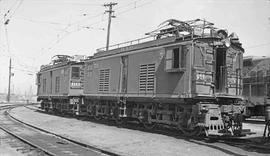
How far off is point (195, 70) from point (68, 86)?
13.9 meters

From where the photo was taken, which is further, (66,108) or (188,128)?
(66,108)

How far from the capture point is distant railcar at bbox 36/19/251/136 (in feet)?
42.8

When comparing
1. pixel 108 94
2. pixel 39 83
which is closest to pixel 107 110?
pixel 108 94

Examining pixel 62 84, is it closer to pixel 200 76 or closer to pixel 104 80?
pixel 104 80

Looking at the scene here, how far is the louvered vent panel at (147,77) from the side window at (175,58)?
134cm

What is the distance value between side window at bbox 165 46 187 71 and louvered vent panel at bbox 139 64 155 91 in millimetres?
1339

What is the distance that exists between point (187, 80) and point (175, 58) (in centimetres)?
123

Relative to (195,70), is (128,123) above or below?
below

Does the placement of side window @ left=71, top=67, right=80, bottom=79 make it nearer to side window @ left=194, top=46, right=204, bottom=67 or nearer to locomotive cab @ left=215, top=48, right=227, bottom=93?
locomotive cab @ left=215, top=48, right=227, bottom=93

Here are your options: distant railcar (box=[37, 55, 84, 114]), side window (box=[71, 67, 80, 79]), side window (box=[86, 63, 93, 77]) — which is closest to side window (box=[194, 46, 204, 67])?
side window (box=[86, 63, 93, 77])

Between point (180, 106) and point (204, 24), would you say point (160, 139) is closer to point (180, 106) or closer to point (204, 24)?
point (180, 106)

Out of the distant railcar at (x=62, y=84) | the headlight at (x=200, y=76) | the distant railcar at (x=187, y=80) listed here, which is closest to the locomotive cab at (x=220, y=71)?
the distant railcar at (x=187, y=80)

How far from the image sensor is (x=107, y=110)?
63.9 feet

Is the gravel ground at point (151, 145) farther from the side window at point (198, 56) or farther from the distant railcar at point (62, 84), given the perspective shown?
the distant railcar at point (62, 84)
